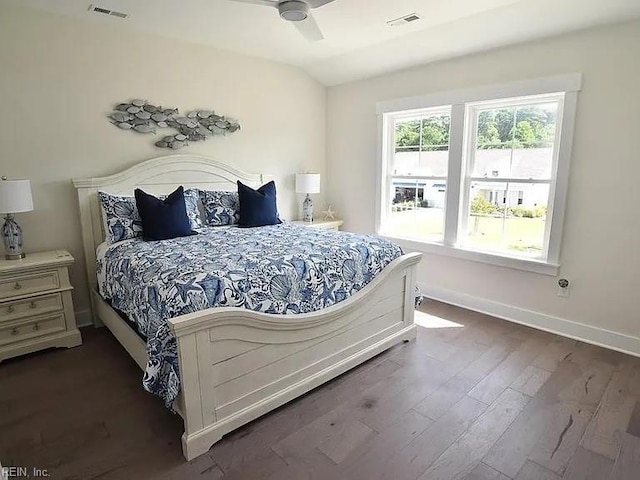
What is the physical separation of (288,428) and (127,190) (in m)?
2.54

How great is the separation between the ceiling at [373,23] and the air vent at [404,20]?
5 cm

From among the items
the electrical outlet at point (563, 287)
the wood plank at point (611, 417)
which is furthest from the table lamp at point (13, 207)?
the electrical outlet at point (563, 287)

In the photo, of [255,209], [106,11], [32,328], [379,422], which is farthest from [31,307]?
[379,422]

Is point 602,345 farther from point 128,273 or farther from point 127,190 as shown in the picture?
point 127,190

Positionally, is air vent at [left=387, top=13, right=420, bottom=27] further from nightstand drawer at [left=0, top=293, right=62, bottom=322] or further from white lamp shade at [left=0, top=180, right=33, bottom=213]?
nightstand drawer at [left=0, top=293, right=62, bottom=322]

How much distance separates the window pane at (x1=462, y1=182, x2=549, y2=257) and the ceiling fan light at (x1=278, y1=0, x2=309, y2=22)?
230cm

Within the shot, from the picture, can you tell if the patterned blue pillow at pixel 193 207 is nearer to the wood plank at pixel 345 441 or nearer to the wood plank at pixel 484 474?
the wood plank at pixel 345 441

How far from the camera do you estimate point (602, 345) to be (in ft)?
9.83

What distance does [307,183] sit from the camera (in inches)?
177

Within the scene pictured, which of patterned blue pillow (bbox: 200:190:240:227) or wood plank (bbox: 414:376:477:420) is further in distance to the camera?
patterned blue pillow (bbox: 200:190:240:227)

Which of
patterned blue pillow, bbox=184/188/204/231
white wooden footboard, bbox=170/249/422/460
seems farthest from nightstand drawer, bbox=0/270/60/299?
white wooden footboard, bbox=170/249/422/460

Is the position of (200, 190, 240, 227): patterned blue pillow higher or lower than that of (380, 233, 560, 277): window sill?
higher

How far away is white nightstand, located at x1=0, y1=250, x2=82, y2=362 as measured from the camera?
106 inches

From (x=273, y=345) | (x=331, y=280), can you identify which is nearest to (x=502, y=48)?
(x=331, y=280)
